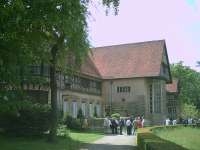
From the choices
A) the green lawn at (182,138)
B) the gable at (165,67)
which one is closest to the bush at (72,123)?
the green lawn at (182,138)

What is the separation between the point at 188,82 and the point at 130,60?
46.7 m

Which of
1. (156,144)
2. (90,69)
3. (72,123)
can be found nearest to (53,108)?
(156,144)

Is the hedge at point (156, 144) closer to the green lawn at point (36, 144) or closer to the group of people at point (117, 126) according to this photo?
the green lawn at point (36, 144)

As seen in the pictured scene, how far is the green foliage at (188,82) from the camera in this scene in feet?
384

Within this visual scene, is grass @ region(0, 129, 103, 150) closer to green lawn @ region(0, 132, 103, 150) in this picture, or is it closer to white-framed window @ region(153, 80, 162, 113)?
green lawn @ region(0, 132, 103, 150)

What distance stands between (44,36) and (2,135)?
10557mm

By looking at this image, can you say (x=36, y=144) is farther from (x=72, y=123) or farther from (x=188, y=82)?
(x=188, y=82)

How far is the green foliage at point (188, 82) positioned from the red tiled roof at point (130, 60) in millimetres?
39284

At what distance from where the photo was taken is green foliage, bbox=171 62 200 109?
117 meters

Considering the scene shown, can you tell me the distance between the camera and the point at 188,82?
119625 millimetres

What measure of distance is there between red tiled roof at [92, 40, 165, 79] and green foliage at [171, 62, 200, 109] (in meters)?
39.3

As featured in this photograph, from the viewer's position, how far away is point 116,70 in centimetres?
7562

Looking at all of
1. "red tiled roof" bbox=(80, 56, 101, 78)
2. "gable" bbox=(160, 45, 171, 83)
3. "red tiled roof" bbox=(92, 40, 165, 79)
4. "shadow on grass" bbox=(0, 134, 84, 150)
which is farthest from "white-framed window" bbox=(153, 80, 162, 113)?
"shadow on grass" bbox=(0, 134, 84, 150)

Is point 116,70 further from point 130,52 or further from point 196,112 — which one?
point 196,112
